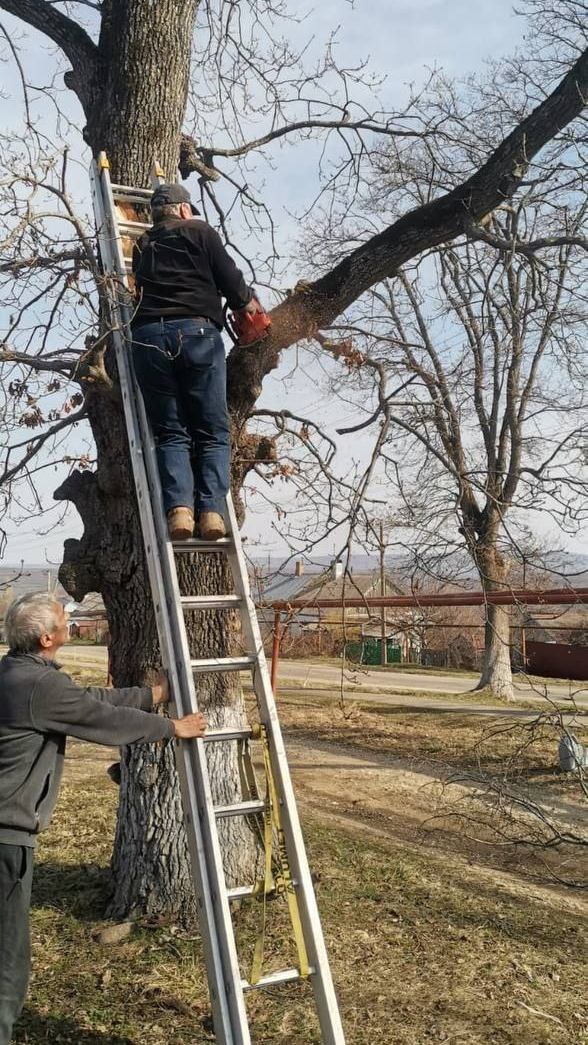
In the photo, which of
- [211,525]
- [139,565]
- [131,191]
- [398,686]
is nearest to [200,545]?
[211,525]

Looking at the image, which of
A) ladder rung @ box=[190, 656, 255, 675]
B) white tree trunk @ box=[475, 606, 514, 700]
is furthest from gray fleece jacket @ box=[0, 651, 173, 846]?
white tree trunk @ box=[475, 606, 514, 700]

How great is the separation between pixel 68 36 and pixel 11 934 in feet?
17.4

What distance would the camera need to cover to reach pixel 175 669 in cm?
328

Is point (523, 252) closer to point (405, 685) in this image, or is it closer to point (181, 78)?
point (181, 78)

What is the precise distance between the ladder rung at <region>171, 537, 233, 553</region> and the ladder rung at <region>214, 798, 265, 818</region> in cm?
114

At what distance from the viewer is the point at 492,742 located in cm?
1116

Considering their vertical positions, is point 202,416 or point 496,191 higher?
point 496,191

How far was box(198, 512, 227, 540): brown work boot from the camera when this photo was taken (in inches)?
142

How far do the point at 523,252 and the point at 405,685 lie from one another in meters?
15.7

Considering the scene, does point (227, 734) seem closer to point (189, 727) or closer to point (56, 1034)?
point (189, 727)

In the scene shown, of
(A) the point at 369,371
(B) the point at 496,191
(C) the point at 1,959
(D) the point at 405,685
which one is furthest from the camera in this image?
(D) the point at 405,685

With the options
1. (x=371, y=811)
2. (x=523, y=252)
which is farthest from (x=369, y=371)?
(x=371, y=811)

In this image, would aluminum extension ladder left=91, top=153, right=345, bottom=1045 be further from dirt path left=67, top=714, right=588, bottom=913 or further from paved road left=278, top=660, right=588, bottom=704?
paved road left=278, top=660, right=588, bottom=704

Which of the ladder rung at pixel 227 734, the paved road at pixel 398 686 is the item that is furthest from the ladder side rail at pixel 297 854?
the paved road at pixel 398 686
